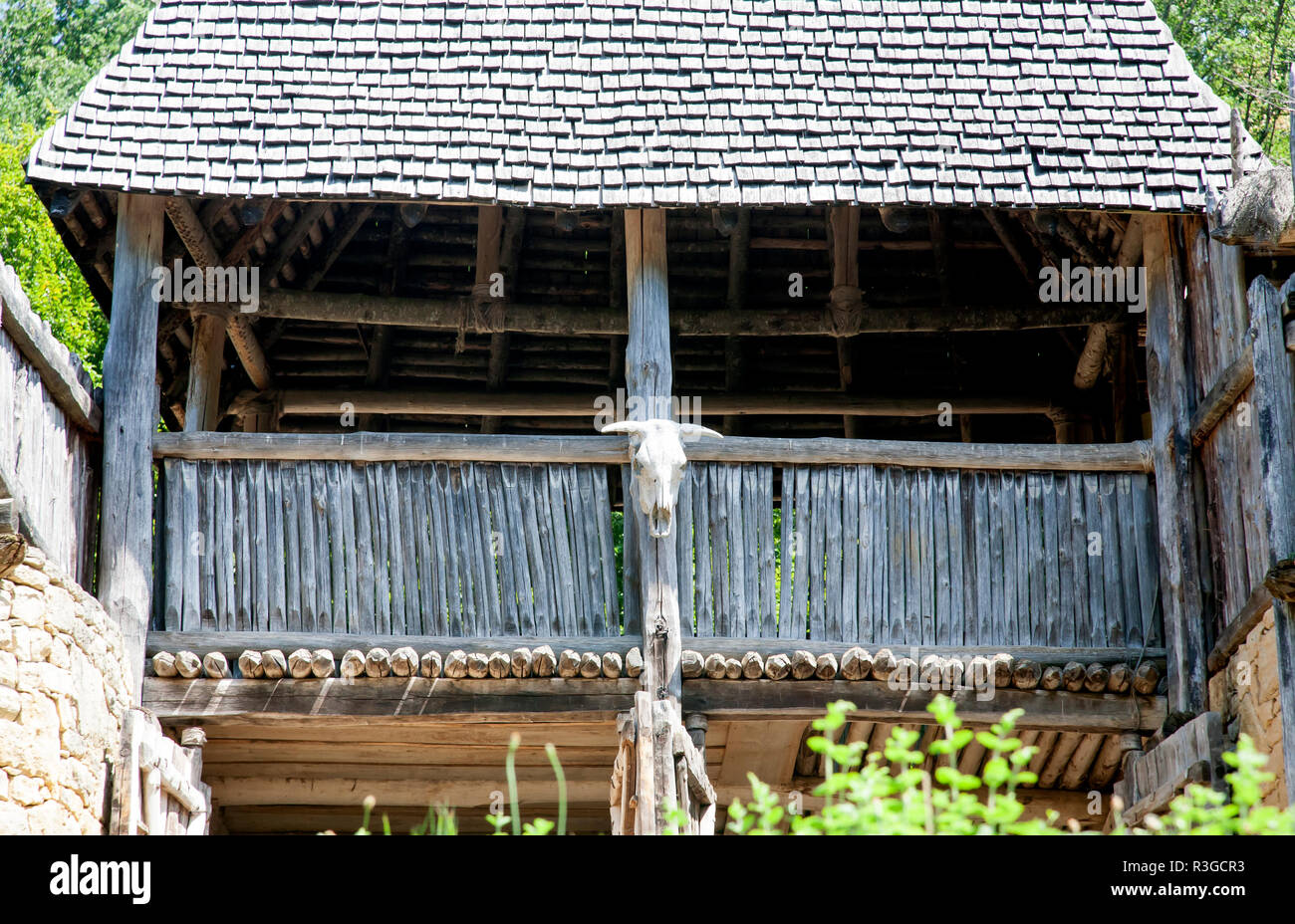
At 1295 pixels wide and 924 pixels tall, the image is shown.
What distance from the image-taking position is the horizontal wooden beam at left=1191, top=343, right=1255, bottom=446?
8.38 meters

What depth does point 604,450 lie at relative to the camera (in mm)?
9570

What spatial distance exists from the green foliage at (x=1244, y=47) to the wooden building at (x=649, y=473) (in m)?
7.93

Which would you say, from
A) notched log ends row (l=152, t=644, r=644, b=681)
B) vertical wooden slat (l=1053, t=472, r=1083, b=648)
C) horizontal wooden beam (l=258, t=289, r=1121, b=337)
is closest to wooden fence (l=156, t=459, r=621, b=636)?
notched log ends row (l=152, t=644, r=644, b=681)

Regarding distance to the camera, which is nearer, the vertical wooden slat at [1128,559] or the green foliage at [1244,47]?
the vertical wooden slat at [1128,559]

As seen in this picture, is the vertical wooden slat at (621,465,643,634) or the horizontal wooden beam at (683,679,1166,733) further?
the vertical wooden slat at (621,465,643,634)

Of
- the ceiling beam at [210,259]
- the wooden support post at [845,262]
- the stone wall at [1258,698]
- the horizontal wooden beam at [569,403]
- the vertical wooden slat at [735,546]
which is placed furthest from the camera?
the horizontal wooden beam at [569,403]

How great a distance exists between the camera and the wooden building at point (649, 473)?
361 inches

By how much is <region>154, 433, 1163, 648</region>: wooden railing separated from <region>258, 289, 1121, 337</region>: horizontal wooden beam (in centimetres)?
174

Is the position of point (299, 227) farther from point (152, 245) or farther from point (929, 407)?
point (929, 407)

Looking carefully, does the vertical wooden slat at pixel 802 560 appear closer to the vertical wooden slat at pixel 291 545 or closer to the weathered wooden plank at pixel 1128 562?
the weathered wooden plank at pixel 1128 562

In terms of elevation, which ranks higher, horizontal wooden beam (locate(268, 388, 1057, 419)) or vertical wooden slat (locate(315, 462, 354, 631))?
horizontal wooden beam (locate(268, 388, 1057, 419))

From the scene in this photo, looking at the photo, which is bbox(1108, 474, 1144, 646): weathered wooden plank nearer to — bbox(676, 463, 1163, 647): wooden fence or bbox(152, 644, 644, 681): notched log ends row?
bbox(676, 463, 1163, 647): wooden fence

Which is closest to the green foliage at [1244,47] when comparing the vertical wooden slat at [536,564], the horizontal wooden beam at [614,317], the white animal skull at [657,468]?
the horizontal wooden beam at [614,317]

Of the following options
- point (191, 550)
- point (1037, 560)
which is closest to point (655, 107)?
point (1037, 560)
